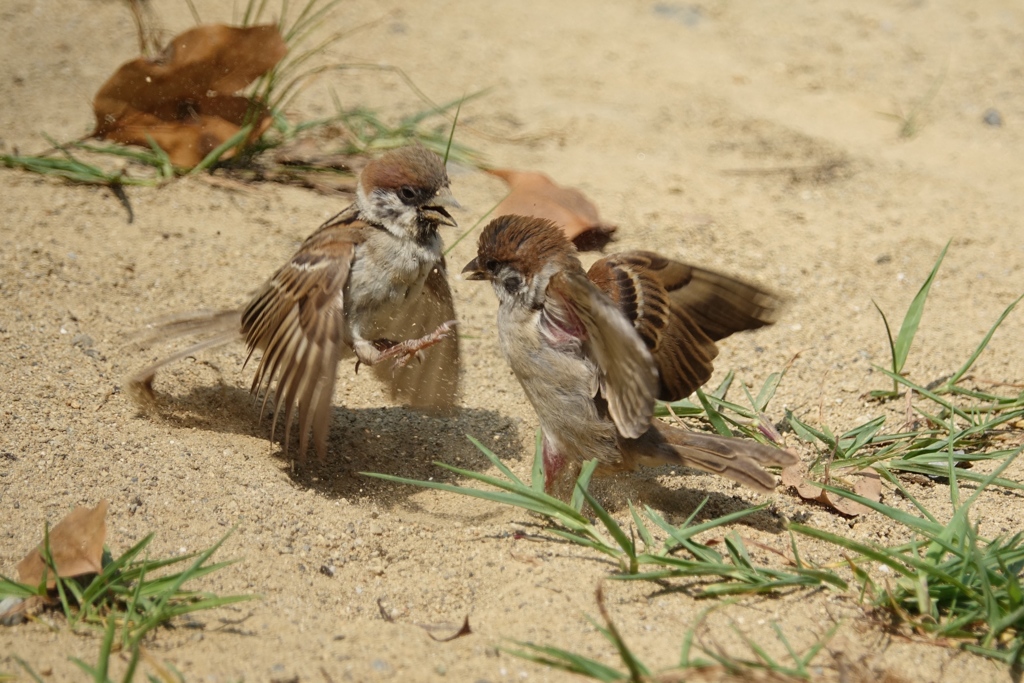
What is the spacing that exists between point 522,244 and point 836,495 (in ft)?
4.32

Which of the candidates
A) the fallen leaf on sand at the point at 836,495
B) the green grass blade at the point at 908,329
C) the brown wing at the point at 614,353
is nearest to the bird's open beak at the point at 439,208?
the brown wing at the point at 614,353

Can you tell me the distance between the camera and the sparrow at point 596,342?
331 cm

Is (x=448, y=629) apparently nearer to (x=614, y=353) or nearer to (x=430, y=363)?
(x=614, y=353)

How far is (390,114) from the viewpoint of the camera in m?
6.20

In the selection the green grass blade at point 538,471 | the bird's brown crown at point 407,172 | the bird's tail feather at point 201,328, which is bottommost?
the green grass blade at point 538,471

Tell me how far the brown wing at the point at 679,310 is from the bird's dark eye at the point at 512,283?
0.24 meters

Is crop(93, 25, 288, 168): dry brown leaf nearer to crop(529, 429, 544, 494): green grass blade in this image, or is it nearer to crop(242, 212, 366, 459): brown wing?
crop(242, 212, 366, 459): brown wing

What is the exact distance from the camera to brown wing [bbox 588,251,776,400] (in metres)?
3.35

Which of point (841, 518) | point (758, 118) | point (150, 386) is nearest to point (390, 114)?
point (758, 118)

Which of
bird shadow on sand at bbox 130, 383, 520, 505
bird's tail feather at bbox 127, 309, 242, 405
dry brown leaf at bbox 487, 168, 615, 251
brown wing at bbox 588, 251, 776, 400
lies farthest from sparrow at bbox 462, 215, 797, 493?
dry brown leaf at bbox 487, 168, 615, 251

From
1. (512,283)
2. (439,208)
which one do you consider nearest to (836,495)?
(512,283)

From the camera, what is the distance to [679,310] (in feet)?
11.3

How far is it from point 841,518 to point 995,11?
642 centimetres

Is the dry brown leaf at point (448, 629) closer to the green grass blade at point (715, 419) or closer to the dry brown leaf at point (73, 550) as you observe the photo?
the dry brown leaf at point (73, 550)
